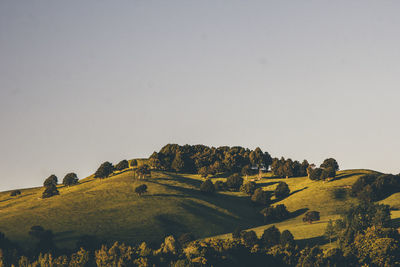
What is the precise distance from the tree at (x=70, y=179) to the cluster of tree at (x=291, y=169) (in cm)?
7120

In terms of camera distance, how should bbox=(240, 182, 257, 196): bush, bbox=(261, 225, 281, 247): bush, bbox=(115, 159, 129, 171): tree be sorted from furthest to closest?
bbox=(115, 159, 129, 171): tree
bbox=(240, 182, 257, 196): bush
bbox=(261, 225, 281, 247): bush

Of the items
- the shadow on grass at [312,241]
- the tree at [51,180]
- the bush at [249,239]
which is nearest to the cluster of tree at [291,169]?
the tree at [51,180]

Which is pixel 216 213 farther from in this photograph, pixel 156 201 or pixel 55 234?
Result: pixel 55 234

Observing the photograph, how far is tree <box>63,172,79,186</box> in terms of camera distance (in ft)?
512

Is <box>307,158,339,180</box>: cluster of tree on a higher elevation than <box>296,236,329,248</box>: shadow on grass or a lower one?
higher

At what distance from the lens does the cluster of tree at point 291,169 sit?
175750 mm

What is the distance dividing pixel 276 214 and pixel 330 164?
3889 centimetres

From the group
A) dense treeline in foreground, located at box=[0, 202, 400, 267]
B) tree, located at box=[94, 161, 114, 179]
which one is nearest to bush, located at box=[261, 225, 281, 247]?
dense treeline in foreground, located at box=[0, 202, 400, 267]

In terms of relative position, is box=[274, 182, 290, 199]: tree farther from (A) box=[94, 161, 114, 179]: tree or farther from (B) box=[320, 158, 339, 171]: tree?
(A) box=[94, 161, 114, 179]: tree

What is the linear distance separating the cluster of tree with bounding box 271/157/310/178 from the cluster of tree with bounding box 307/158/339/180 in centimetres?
1293

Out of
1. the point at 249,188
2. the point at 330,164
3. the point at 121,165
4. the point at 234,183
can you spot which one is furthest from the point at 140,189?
the point at 330,164

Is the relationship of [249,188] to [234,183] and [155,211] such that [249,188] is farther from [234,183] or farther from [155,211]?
[155,211]

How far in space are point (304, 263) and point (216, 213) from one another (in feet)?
181

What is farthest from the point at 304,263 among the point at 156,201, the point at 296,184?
the point at 296,184
